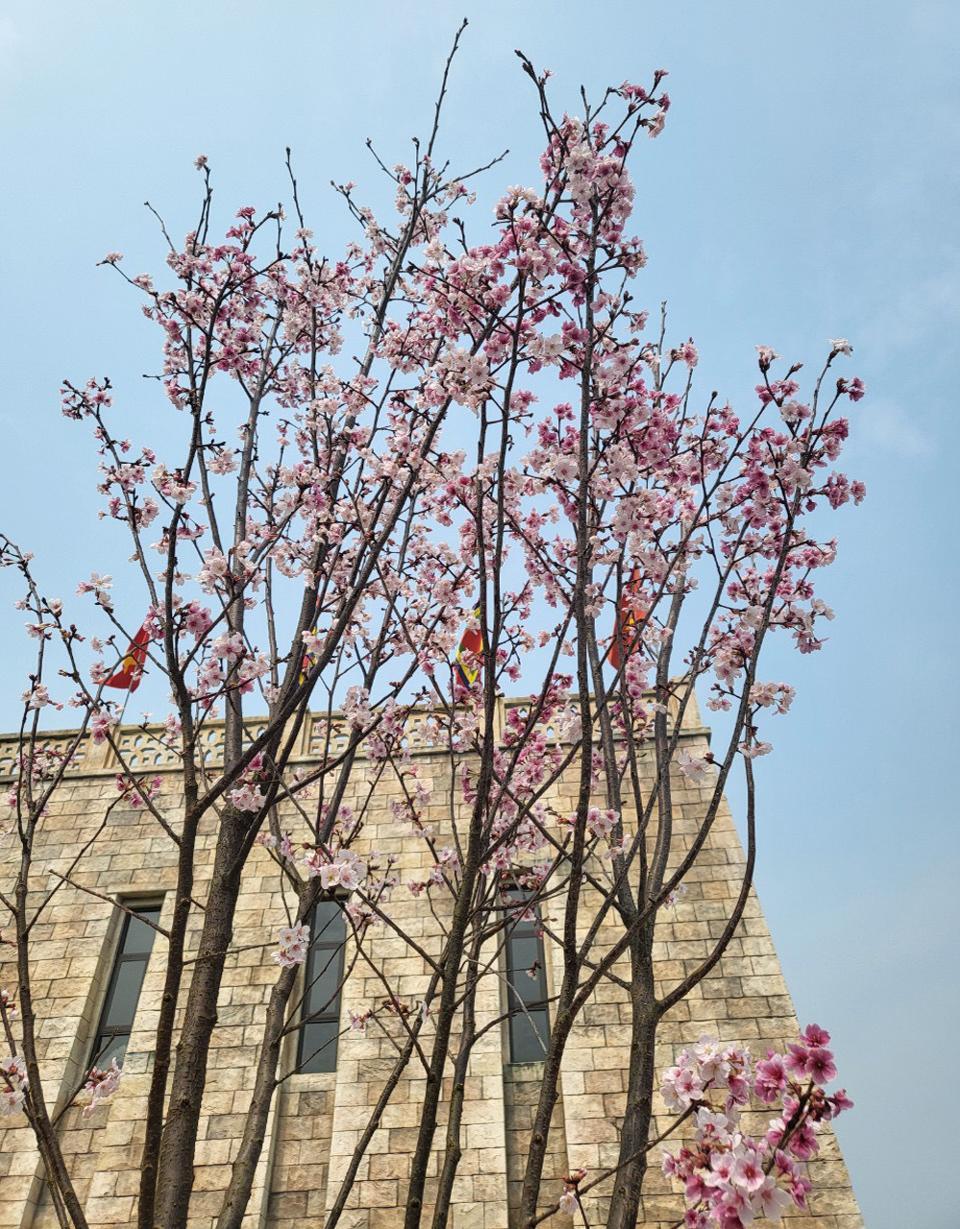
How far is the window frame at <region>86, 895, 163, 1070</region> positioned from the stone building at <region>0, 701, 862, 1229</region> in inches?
0.8

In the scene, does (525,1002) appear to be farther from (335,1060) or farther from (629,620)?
(629,620)

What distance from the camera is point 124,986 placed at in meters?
10.6

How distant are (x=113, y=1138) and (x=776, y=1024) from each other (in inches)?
267

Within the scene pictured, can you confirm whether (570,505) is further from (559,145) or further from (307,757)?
(307,757)

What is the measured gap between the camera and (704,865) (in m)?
10.6

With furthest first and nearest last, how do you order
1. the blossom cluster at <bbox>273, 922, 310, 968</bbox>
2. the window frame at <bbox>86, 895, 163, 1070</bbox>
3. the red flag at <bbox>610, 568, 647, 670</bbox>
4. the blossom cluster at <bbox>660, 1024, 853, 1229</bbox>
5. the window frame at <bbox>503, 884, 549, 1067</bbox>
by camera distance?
the window frame at <bbox>86, 895, 163, 1070</bbox>
the window frame at <bbox>503, 884, 549, 1067</bbox>
the blossom cluster at <bbox>273, 922, 310, 968</bbox>
the red flag at <bbox>610, 568, 647, 670</bbox>
the blossom cluster at <bbox>660, 1024, 853, 1229</bbox>

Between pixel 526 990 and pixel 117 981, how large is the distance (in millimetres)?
4764

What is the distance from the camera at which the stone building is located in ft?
28.7

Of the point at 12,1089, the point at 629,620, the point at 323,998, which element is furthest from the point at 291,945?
the point at 323,998

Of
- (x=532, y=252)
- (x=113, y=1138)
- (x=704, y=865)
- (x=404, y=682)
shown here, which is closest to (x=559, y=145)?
(x=532, y=252)

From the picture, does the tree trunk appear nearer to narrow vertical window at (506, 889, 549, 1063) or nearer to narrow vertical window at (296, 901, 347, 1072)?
narrow vertical window at (296, 901, 347, 1072)

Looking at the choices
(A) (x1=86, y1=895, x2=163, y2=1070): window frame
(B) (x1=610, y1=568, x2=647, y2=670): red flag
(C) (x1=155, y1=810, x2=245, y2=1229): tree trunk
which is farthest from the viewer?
(A) (x1=86, y1=895, x2=163, y2=1070): window frame

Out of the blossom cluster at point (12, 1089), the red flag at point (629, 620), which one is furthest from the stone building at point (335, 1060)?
the red flag at point (629, 620)

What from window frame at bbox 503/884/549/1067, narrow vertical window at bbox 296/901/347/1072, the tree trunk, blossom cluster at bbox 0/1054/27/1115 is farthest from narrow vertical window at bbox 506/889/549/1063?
blossom cluster at bbox 0/1054/27/1115
